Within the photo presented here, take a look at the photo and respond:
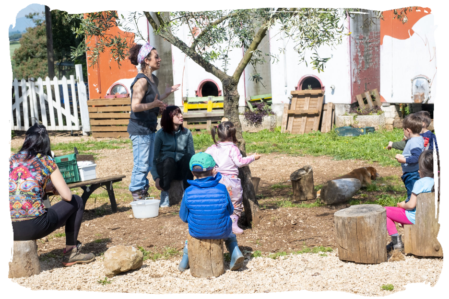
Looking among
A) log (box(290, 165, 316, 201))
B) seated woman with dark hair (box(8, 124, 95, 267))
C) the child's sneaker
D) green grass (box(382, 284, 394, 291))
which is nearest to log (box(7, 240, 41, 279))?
seated woman with dark hair (box(8, 124, 95, 267))

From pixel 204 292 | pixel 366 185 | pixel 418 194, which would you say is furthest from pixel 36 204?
pixel 366 185

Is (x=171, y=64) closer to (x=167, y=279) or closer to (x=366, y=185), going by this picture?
(x=366, y=185)

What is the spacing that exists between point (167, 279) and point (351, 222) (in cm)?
168

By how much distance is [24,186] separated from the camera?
419 centimetres

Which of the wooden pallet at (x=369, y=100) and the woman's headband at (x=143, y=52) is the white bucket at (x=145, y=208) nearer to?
Answer: the woman's headband at (x=143, y=52)

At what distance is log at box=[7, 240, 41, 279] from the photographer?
4.21 metres

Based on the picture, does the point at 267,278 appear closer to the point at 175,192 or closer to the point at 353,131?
the point at 175,192

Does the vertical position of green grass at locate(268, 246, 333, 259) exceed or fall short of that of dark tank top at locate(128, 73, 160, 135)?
it falls short

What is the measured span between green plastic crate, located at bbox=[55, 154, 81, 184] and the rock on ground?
6.22ft

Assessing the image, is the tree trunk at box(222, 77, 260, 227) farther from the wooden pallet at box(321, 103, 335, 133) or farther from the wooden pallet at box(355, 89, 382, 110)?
the wooden pallet at box(355, 89, 382, 110)

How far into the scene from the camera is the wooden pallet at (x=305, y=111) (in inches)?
516

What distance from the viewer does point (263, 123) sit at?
543 inches

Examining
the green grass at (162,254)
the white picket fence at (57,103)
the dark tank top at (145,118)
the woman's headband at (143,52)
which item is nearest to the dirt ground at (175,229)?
the green grass at (162,254)

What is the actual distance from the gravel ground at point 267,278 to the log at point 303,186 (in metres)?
1.97
